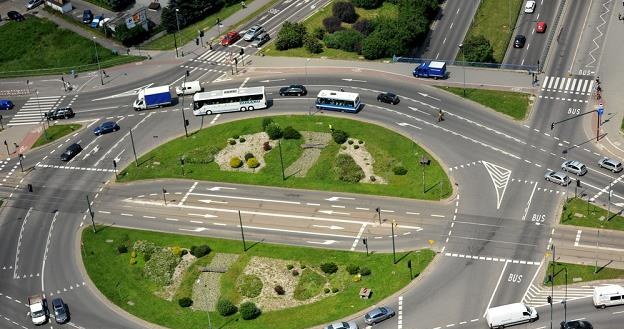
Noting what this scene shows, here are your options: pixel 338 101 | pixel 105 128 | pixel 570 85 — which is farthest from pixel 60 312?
pixel 570 85

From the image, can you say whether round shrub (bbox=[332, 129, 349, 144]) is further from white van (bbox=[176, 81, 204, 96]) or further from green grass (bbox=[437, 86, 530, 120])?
white van (bbox=[176, 81, 204, 96])

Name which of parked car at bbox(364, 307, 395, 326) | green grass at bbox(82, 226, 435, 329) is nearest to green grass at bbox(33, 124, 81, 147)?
green grass at bbox(82, 226, 435, 329)

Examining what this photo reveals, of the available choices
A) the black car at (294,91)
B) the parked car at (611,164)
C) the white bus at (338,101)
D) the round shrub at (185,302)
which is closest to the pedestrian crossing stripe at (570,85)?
the parked car at (611,164)

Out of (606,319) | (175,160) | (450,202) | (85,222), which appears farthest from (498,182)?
(85,222)

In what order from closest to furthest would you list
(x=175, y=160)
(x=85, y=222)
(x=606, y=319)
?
(x=606, y=319) < (x=85, y=222) < (x=175, y=160)

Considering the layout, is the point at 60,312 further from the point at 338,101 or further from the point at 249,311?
the point at 338,101

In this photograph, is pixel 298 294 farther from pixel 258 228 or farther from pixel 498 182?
pixel 498 182

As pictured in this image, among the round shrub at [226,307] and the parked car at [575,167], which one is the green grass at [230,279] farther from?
the parked car at [575,167]
